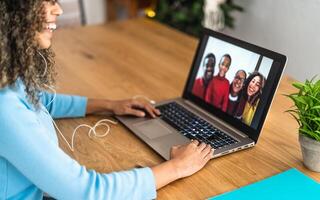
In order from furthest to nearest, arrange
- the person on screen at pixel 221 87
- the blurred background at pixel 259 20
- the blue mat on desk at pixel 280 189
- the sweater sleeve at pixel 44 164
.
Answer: the blurred background at pixel 259 20, the person on screen at pixel 221 87, the blue mat on desk at pixel 280 189, the sweater sleeve at pixel 44 164

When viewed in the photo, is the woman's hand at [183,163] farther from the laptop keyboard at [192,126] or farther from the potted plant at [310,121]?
the potted plant at [310,121]

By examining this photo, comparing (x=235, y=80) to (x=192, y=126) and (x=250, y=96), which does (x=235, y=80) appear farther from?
(x=192, y=126)

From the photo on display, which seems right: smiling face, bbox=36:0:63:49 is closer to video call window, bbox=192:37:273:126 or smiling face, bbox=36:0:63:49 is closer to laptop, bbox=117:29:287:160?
laptop, bbox=117:29:287:160

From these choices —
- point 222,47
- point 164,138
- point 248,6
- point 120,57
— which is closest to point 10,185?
point 164,138

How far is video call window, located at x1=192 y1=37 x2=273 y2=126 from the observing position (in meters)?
1.02

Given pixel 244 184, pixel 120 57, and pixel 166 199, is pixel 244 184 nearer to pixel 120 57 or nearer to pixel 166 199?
pixel 166 199

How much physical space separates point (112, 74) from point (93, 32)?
0.54 meters

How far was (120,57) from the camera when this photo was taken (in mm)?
1668

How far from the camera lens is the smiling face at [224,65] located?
3.66ft

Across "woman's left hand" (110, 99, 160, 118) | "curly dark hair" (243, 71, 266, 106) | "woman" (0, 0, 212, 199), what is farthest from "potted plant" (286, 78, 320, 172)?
"woman's left hand" (110, 99, 160, 118)

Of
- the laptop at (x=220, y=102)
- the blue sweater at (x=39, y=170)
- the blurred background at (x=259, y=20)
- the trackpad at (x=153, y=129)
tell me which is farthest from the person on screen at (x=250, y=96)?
the blurred background at (x=259, y=20)

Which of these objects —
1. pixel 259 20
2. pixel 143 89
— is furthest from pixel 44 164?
pixel 259 20

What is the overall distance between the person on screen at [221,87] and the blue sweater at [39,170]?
372 mm

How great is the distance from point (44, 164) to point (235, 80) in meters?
0.59
